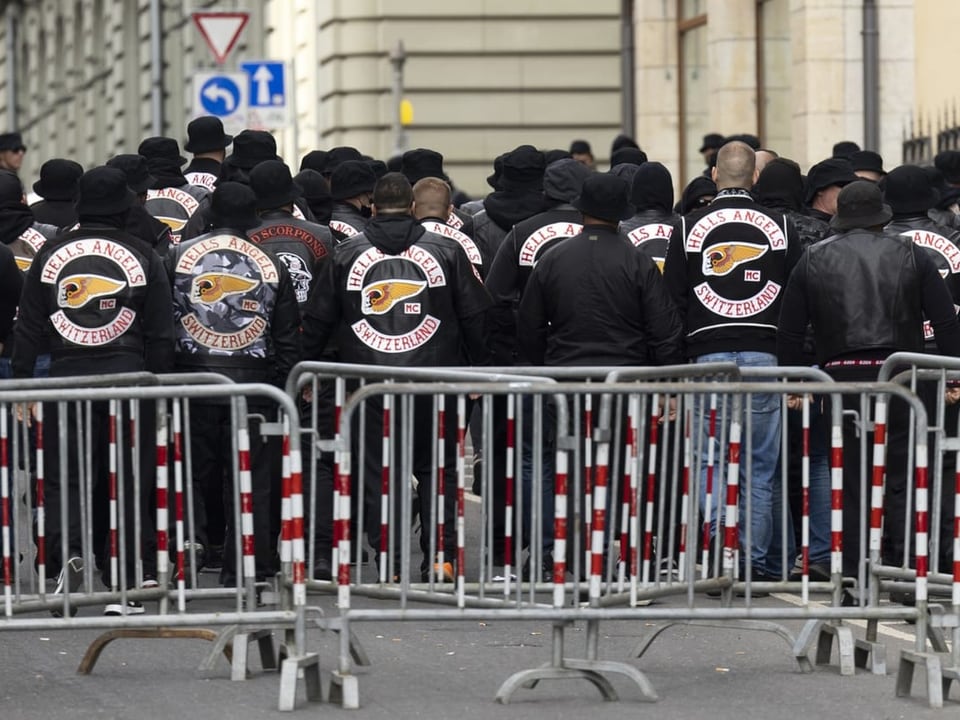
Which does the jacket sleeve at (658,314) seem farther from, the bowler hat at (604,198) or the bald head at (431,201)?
the bald head at (431,201)

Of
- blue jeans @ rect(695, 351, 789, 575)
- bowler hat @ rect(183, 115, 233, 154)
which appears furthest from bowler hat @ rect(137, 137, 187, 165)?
blue jeans @ rect(695, 351, 789, 575)

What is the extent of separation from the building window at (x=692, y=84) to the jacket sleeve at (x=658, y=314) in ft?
53.8

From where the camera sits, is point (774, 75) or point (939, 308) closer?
point (939, 308)

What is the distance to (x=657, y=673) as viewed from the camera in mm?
9688

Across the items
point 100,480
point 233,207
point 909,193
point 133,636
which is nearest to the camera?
point 133,636

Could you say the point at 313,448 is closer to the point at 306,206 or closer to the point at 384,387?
the point at 384,387

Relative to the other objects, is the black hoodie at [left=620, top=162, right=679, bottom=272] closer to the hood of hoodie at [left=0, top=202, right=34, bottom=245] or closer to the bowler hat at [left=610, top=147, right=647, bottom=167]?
the bowler hat at [left=610, top=147, right=647, bottom=167]

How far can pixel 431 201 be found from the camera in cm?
1365

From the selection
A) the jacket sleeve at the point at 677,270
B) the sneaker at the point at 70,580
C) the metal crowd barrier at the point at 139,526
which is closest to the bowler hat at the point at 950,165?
the jacket sleeve at the point at 677,270

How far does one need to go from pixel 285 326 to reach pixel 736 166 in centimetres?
212

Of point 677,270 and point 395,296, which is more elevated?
point 677,270

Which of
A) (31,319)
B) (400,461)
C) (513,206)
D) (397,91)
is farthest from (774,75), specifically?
(400,461)

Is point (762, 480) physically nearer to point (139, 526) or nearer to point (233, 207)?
point (233, 207)

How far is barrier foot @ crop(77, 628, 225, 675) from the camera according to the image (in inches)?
373
